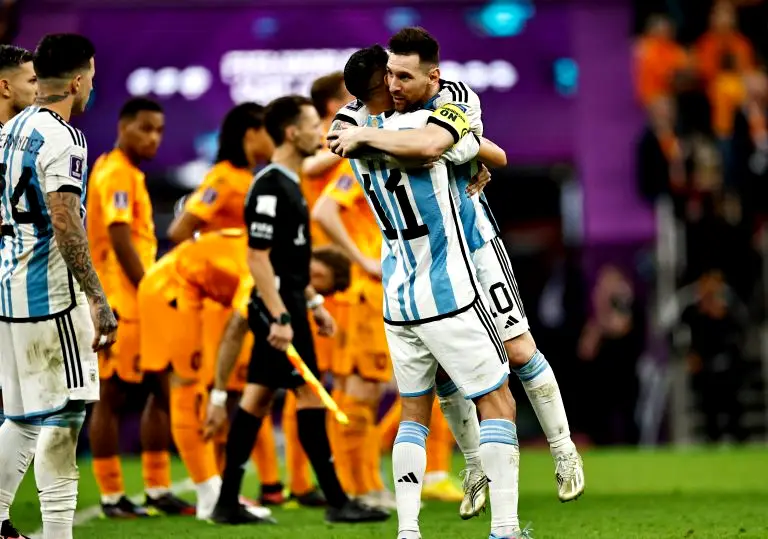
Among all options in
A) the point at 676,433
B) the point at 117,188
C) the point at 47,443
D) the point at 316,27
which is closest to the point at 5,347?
the point at 47,443

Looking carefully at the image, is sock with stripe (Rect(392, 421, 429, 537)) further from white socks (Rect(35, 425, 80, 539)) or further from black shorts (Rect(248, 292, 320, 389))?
black shorts (Rect(248, 292, 320, 389))

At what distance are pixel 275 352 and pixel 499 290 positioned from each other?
1.84 metres

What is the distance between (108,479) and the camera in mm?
8961

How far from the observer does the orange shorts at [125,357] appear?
9.24 m

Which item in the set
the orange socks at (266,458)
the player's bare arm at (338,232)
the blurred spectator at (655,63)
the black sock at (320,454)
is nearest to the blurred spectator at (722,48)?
the blurred spectator at (655,63)

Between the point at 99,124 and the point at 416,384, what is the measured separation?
34.9ft

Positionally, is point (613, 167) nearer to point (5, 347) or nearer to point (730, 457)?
point (730, 457)

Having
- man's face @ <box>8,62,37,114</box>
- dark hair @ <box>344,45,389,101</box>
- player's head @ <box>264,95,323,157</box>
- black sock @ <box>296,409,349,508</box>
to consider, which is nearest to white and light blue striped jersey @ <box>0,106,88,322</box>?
man's face @ <box>8,62,37,114</box>

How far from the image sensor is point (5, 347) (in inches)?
244

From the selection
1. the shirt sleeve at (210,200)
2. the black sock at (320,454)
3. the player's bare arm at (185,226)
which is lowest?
the black sock at (320,454)

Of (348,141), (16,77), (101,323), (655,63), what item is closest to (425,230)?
(348,141)

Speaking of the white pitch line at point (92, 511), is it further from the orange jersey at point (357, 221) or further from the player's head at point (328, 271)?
the orange jersey at point (357, 221)

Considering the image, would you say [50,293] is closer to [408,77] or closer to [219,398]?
[408,77]

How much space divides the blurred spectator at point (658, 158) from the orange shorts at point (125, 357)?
8886mm
